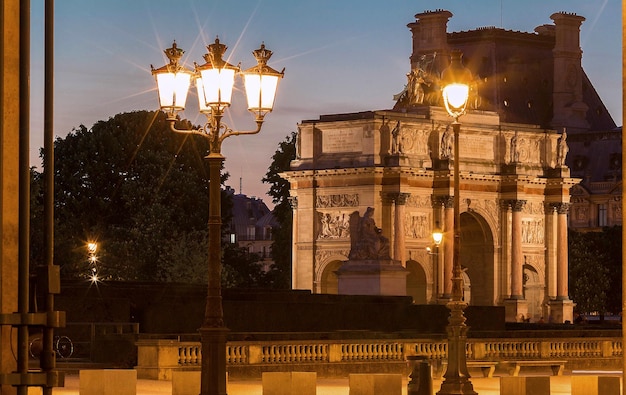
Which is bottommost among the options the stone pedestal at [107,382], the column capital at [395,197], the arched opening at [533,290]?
the arched opening at [533,290]

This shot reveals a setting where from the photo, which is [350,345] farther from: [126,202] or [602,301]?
[602,301]

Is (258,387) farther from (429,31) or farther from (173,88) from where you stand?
(429,31)

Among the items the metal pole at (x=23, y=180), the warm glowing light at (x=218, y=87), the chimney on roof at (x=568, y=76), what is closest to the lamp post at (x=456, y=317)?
the warm glowing light at (x=218, y=87)

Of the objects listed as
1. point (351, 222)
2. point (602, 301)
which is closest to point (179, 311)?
point (351, 222)

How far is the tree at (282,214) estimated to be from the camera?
123 m

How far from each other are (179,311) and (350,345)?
6.60 meters

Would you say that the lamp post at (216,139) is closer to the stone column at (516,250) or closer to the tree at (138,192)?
the tree at (138,192)

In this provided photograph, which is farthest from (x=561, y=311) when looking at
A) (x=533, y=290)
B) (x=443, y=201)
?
(x=443, y=201)

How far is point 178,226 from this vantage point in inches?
4336

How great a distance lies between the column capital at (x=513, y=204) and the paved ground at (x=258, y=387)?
5935 centimetres

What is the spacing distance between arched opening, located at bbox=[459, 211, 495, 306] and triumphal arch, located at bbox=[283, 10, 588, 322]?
80 millimetres

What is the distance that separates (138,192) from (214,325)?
85.5 meters

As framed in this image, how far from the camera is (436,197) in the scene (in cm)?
10575

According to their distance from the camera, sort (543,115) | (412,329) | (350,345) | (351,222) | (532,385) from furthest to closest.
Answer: (543,115) < (351,222) < (412,329) < (350,345) < (532,385)
